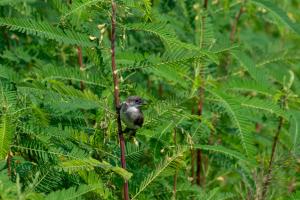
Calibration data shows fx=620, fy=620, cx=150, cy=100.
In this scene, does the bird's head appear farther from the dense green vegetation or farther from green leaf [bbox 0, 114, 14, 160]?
green leaf [bbox 0, 114, 14, 160]

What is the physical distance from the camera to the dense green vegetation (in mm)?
3316

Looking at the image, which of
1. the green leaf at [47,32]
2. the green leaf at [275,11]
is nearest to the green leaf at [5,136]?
the green leaf at [47,32]

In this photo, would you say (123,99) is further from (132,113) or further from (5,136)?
(5,136)

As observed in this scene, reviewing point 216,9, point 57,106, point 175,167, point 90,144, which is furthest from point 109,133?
point 216,9

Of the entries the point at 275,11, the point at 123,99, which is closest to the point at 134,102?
the point at 123,99

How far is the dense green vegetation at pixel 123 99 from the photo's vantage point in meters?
3.32

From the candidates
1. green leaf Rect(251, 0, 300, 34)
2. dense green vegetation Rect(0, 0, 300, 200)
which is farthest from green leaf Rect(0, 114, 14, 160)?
green leaf Rect(251, 0, 300, 34)

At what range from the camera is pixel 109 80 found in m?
3.58

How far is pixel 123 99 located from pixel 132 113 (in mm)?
1079

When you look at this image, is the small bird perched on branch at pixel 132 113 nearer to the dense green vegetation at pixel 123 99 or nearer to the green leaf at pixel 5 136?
the dense green vegetation at pixel 123 99

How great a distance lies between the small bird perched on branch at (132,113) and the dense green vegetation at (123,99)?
105mm

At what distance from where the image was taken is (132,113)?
10.8 ft

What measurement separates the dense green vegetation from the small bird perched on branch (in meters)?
0.10

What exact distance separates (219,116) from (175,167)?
1592 mm
